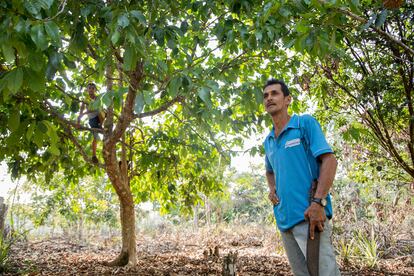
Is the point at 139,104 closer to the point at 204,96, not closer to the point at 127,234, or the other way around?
the point at 204,96

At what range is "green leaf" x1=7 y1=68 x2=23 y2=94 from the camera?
5.51 ft

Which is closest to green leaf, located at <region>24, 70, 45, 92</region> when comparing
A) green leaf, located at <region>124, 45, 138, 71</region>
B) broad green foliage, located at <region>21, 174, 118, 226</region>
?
green leaf, located at <region>124, 45, 138, 71</region>

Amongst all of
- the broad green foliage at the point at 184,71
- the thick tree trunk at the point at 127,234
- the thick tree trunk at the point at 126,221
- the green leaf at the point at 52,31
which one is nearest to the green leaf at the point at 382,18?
the broad green foliage at the point at 184,71

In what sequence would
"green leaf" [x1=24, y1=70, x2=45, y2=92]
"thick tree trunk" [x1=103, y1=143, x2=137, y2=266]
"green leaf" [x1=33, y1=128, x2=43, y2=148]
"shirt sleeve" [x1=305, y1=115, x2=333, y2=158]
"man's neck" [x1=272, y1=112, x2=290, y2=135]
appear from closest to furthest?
1. "green leaf" [x1=24, y1=70, x2=45, y2=92]
2. "shirt sleeve" [x1=305, y1=115, x2=333, y2=158]
3. "green leaf" [x1=33, y1=128, x2=43, y2=148]
4. "man's neck" [x1=272, y1=112, x2=290, y2=135]
5. "thick tree trunk" [x1=103, y1=143, x2=137, y2=266]

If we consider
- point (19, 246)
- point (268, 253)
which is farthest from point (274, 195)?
point (19, 246)

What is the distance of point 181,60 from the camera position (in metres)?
4.12

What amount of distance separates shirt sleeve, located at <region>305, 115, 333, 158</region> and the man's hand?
269mm

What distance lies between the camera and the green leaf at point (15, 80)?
1679 mm

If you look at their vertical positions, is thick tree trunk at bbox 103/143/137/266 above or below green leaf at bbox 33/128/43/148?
below

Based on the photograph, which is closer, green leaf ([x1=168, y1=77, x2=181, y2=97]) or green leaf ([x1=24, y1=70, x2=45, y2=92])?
green leaf ([x1=24, y1=70, x2=45, y2=92])

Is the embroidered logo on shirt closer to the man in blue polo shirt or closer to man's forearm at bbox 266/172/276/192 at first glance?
the man in blue polo shirt

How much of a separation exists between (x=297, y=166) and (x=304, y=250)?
435mm

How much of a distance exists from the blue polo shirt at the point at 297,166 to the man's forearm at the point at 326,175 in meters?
0.05

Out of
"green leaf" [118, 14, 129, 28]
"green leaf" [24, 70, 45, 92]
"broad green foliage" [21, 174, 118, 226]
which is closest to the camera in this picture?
"green leaf" [24, 70, 45, 92]
